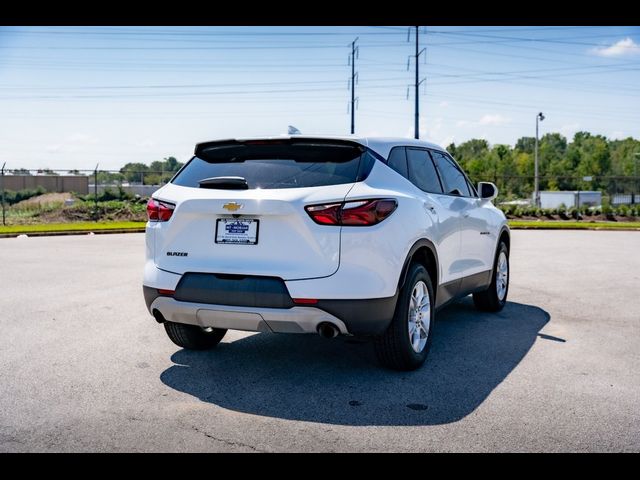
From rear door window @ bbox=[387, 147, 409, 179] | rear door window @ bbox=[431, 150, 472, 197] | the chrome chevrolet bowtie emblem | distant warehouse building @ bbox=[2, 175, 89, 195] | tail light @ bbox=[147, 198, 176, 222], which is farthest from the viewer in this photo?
distant warehouse building @ bbox=[2, 175, 89, 195]

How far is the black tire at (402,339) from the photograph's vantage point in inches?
199

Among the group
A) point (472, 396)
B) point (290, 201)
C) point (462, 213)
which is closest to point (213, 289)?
point (290, 201)

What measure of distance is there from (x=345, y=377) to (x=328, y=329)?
0.64 meters

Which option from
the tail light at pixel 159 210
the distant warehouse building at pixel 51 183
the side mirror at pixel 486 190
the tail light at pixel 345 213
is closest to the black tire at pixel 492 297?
→ the side mirror at pixel 486 190

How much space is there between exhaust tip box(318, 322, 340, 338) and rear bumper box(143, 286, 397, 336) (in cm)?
3

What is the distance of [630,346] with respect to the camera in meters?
6.31

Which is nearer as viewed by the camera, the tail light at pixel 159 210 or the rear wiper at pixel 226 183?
the rear wiper at pixel 226 183

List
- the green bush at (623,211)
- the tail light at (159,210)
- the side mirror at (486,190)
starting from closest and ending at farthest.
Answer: the tail light at (159,210), the side mirror at (486,190), the green bush at (623,211)

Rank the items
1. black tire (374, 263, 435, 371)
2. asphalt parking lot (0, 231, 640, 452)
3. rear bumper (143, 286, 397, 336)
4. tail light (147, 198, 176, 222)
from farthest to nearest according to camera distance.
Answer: tail light (147, 198, 176, 222) → black tire (374, 263, 435, 371) → rear bumper (143, 286, 397, 336) → asphalt parking lot (0, 231, 640, 452)

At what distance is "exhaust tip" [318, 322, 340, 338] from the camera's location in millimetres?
4723

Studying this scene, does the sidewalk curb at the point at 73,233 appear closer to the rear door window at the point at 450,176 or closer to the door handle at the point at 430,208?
the rear door window at the point at 450,176

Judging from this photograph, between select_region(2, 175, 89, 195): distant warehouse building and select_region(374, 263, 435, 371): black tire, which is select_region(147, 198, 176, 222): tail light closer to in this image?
select_region(374, 263, 435, 371): black tire

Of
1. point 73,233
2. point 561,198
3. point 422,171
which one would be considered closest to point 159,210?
point 422,171

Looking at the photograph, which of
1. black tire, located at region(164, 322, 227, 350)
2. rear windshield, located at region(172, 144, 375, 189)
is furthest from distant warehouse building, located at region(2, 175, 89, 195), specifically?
rear windshield, located at region(172, 144, 375, 189)
